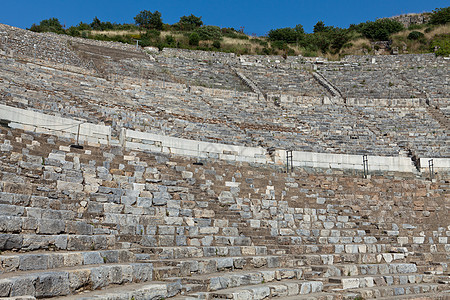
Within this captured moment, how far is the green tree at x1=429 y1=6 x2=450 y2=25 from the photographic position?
43750 mm

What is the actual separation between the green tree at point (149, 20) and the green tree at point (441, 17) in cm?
2665

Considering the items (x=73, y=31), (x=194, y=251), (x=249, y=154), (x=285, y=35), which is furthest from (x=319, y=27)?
(x=194, y=251)

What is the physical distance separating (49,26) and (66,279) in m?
38.2

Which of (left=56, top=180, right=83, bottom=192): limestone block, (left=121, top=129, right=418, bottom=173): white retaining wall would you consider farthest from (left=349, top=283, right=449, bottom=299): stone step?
(left=121, top=129, right=418, bottom=173): white retaining wall

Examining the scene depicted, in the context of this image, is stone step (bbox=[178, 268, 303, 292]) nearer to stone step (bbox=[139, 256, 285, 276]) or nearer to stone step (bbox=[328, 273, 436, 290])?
stone step (bbox=[139, 256, 285, 276])

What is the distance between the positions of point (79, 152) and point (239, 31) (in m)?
42.1

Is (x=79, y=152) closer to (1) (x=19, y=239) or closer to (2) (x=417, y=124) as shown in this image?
(1) (x=19, y=239)

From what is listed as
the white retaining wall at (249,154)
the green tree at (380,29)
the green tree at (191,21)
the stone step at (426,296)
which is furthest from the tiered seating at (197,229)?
the green tree at (191,21)

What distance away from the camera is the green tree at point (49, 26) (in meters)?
36.6

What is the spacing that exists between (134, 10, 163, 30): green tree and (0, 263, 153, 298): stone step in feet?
142

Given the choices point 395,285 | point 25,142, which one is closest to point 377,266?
point 395,285

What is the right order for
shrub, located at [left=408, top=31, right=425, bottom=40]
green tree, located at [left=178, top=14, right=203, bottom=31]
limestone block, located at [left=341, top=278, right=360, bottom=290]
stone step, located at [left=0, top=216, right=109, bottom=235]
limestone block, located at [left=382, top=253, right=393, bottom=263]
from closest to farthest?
stone step, located at [left=0, top=216, right=109, bottom=235], limestone block, located at [left=341, top=278, right=360, bottom=290], limestone block, located at [left=382, top=253, right=393, bottom=263], shrub, located at [left=408, top=31, right=425, bottom=40], green tree, located at [left=178, top=14, right=203, bottom=31]

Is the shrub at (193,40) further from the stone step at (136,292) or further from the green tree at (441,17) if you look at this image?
the stone step at (136,292)

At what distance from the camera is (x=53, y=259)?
547cm
